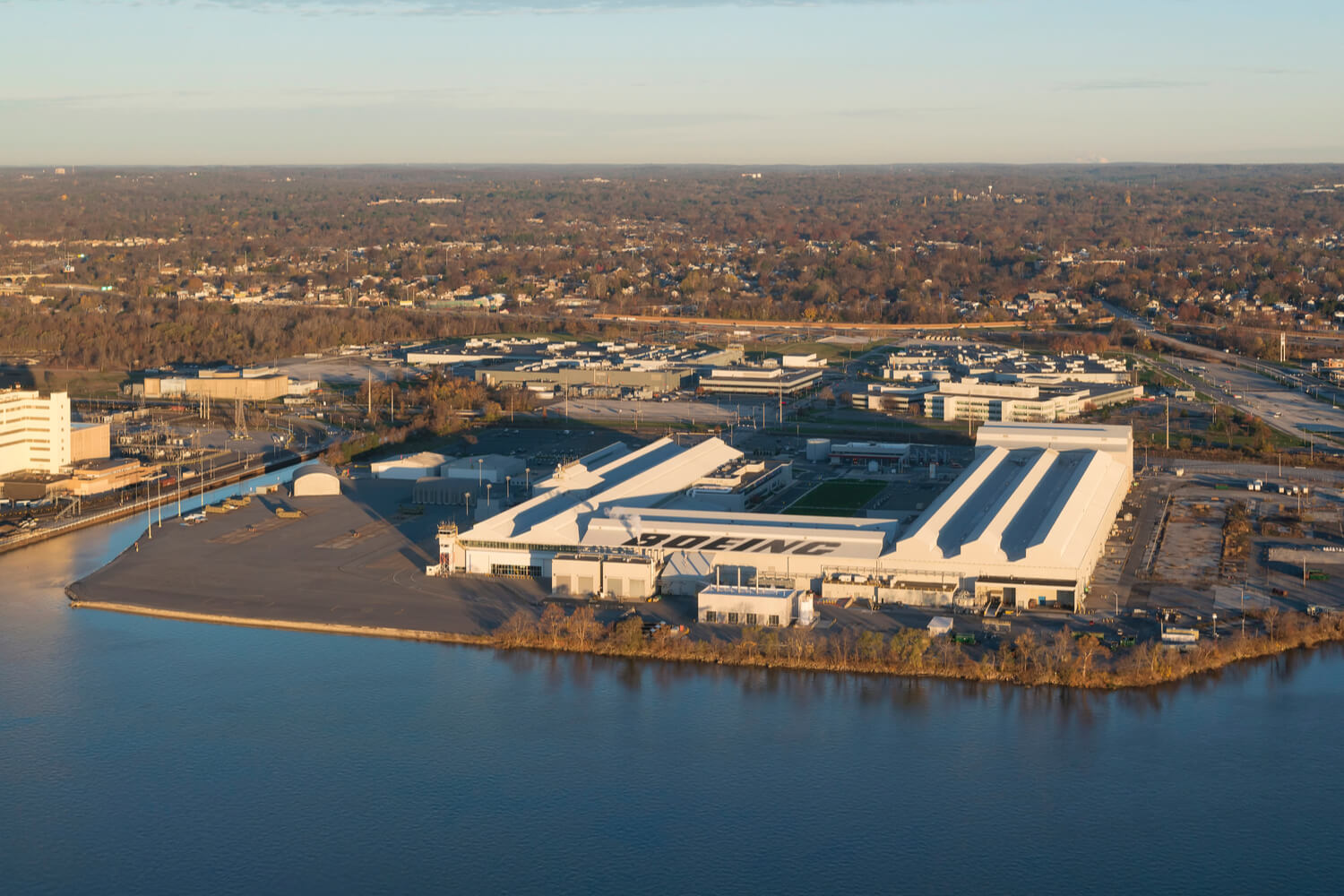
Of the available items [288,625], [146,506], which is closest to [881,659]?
[288,625]

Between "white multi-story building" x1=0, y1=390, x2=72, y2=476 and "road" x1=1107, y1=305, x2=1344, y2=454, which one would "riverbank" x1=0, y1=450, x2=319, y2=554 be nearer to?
"white multi-story building" x1=0, y1=390, x2=72, y2=476

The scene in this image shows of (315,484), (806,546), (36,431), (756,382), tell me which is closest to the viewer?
(806,546)

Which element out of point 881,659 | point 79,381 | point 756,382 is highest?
point 756,382

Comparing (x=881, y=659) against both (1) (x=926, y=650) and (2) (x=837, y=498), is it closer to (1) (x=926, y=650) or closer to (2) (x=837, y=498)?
(1) (x=926, y=650)

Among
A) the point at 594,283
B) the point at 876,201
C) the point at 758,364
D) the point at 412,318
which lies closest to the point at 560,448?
the point at 758,364

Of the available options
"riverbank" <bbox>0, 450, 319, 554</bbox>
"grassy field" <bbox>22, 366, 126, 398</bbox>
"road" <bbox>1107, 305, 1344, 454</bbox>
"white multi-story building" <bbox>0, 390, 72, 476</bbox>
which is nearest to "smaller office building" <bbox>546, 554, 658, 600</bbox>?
"riverbank" <bbox>0, 450, 319, 554</bbox>

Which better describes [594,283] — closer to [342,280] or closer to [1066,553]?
[342,280]


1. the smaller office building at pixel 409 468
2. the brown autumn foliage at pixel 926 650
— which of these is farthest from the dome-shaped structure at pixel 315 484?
the brown autumn foliage at pixel 926 650
